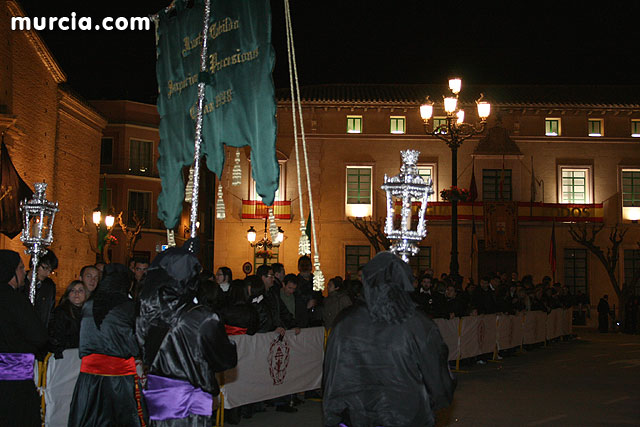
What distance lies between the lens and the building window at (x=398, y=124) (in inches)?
1590

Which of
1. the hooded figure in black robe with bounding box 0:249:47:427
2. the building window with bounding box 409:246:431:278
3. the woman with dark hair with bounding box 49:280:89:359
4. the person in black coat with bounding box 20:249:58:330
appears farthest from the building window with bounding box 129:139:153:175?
the hooded figure in black robe with bounding box 0:249:47:427

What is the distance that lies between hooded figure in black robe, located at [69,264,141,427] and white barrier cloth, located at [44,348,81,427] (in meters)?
1.39

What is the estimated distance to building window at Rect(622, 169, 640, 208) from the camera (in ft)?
134

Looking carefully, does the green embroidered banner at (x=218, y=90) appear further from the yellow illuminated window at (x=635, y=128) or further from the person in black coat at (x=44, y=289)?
the yellow illuminated window at (x=635, y=128)

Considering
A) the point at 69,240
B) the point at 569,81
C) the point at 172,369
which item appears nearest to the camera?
the point at 172,369

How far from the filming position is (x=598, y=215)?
40062mm

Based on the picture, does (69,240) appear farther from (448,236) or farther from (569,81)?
(569,81)

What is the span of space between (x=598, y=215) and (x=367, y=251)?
11500 millimetres

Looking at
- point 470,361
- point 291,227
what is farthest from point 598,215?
point 470,361

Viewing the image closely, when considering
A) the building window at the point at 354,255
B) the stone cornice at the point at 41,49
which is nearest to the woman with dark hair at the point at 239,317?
the stone cornice at the point at 41,49

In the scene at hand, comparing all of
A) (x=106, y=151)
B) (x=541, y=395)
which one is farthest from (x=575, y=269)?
(x=541, y=395)

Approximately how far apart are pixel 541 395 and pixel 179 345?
9.32 metres

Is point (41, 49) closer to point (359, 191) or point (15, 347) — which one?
point (359, 191)

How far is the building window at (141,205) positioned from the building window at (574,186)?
22.3 meters
